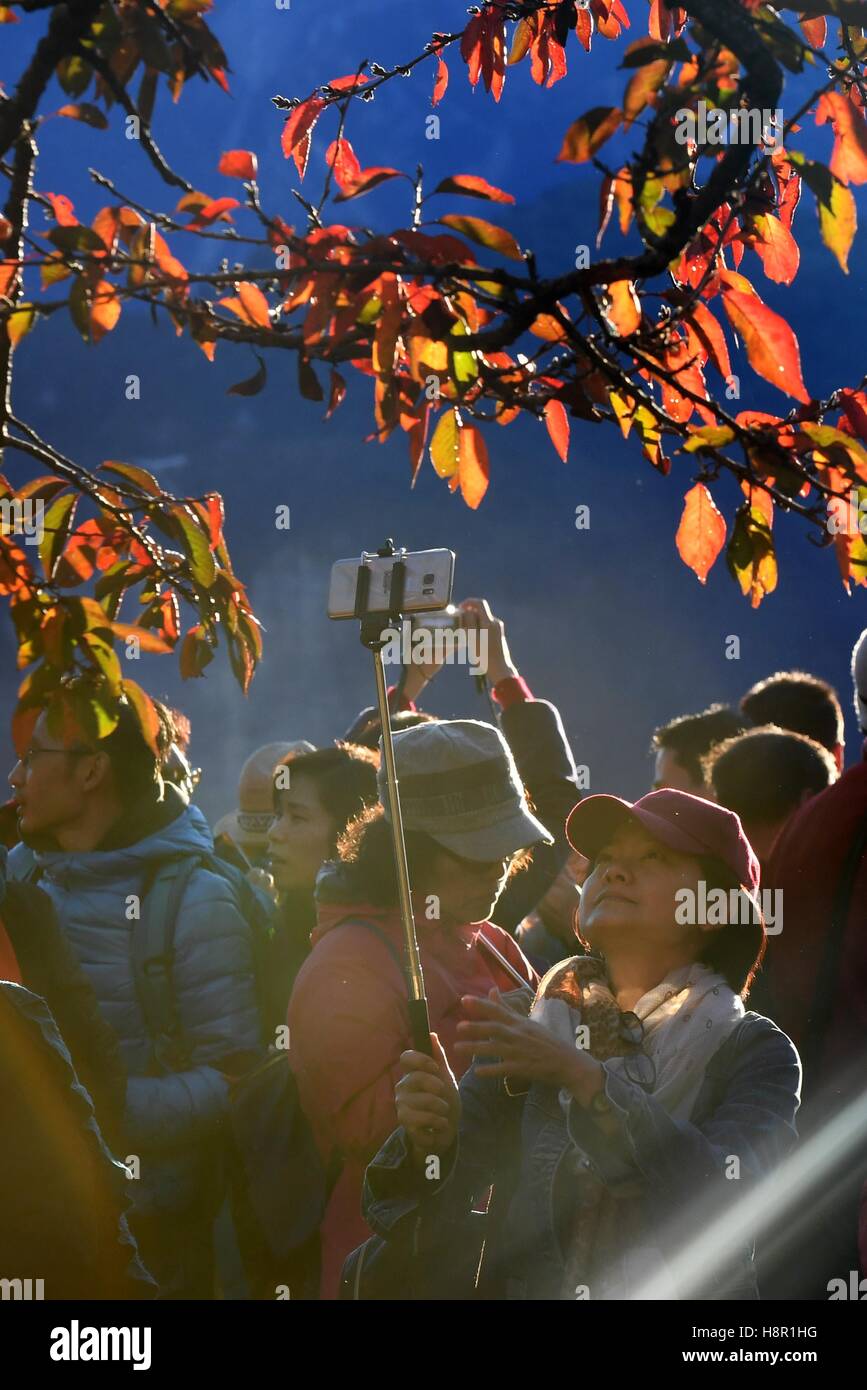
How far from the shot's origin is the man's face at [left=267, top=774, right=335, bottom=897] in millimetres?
2732

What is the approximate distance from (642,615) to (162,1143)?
828 centimetres

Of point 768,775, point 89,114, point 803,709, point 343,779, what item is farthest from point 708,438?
point 803,709

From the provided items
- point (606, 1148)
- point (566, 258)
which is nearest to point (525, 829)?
point (606, 1148)

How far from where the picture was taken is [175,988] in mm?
2521

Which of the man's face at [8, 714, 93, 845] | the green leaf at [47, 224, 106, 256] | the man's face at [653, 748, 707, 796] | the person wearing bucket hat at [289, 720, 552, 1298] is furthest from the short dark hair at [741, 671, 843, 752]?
the green leaf at [47, 224, 106, 256]

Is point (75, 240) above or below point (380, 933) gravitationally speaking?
above

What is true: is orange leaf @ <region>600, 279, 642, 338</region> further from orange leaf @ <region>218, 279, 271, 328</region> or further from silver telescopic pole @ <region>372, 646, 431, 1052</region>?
silver telescopic pole @ <region>372, 646, 431, 1052</region>

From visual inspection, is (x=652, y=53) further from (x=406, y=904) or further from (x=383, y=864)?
(x=383, y=864)

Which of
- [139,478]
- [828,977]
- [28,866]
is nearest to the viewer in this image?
[139,478]

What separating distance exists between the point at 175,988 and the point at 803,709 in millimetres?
1397

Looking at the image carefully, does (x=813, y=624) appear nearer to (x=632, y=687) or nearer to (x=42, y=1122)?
(x=632, y=687)

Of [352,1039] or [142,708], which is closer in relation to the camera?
[142,708]

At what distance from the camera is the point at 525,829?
2.15 metres

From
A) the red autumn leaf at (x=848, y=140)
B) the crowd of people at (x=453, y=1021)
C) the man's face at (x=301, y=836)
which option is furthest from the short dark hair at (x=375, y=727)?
the red autumn leaf at (x=848, y=140)
